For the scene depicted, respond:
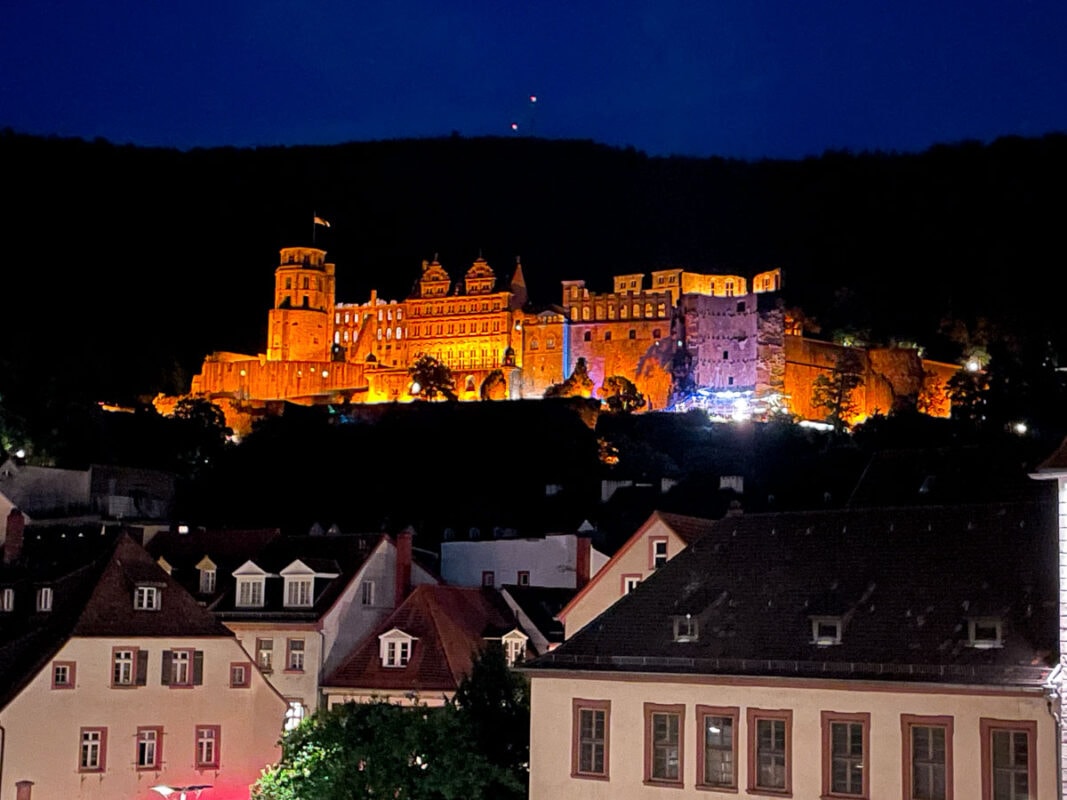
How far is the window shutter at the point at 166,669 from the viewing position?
5022cm

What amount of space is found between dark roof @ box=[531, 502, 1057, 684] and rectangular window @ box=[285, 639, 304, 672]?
21.3m

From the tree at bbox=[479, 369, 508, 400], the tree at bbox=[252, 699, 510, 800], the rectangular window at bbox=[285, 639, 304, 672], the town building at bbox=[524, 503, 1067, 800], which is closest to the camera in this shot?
the town building at bbox=[524, 503, 1067, 800]

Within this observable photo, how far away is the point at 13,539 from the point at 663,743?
3327 centimetres

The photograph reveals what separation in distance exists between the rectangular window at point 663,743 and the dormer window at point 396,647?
20.0m

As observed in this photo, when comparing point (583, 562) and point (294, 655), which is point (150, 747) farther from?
point (583, 562)

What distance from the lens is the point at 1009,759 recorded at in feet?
94.1

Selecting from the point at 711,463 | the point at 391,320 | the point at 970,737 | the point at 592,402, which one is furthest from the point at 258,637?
the point at 391,320

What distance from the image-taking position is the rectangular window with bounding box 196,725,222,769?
166 feet

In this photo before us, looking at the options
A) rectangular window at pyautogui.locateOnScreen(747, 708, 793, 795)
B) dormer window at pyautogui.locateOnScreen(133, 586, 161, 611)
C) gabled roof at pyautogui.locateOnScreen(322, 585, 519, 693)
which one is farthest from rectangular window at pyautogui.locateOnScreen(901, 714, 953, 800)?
dormer window at pyautogui.locateOnScreen(133, 586, 161, 611)

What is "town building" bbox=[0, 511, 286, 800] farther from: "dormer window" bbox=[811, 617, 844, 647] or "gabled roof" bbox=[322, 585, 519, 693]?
"dormer window" bbox=[811, 617, 844, 647]

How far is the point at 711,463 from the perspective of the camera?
136250 millimetres

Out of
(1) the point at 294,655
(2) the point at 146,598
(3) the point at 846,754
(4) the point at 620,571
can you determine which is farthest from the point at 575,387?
(3) the point at 846,754

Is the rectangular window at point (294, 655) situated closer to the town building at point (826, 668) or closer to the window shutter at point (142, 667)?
the window shutter at point (142, 667)

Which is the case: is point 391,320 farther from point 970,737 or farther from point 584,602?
point 970,737
